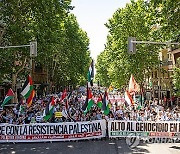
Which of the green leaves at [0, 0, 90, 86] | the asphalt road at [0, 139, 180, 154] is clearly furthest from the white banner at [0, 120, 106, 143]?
the green leaves at [0, 0, 90, 86]

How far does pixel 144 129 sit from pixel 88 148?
11.0 ft

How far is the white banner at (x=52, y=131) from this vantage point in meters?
19.9

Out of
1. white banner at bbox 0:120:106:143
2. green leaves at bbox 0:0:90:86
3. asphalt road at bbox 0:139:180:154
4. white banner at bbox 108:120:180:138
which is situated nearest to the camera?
asphalt road at bbox 0:139:180:154

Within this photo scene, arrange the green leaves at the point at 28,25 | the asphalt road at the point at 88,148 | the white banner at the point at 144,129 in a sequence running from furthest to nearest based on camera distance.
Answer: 1. the green leaves at the point at 28,25
2. the white banner at the point at 144,129
3. the asphalt road at the point at 88,148

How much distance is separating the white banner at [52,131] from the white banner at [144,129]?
0.72 metres

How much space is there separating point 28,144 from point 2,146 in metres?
1.34

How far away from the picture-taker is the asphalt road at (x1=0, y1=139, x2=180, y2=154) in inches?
691

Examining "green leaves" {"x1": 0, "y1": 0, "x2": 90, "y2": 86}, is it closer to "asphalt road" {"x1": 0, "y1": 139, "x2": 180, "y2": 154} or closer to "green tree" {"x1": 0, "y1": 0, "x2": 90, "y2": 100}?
"green tree" {"x1": 0, "y1": 0, "x2": 90, "y2": 100}

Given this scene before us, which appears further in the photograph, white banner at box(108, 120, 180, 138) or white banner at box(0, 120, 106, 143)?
white banner at box(0, 120, 106, 143)

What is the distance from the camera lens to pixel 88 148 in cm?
1834

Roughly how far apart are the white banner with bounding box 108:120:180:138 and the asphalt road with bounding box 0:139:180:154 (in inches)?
21.0

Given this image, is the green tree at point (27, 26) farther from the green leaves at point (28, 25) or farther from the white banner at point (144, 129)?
the white banner at point (144, 129)

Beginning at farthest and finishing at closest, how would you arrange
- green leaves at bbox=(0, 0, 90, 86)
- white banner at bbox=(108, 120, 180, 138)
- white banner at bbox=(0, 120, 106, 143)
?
green leaves at bbox=(0, 0, 90, 86) < white banner at bbox=(0, 120, 106, 143) < white banner at bbox=(108, 120, 180, 138)

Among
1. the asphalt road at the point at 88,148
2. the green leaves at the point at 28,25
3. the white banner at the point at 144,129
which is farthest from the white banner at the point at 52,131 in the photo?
the green leaves at the point at 28,25
